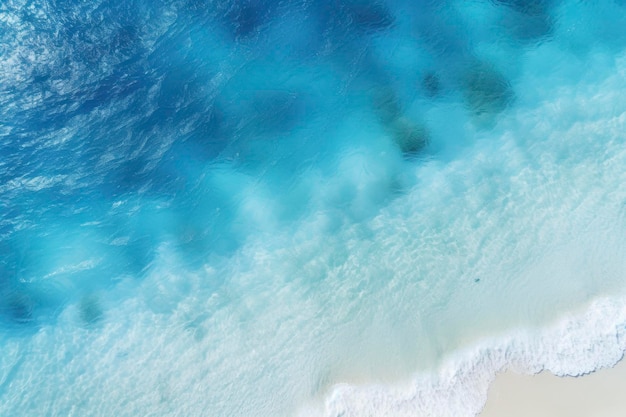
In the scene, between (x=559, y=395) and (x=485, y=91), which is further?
(x=485, y=91)

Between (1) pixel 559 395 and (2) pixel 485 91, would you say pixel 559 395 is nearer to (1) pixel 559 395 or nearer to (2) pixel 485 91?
(1) pixel 559 395

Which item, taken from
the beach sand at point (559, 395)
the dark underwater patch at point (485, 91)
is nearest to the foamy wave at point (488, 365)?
the beach sand at point (559, 395)

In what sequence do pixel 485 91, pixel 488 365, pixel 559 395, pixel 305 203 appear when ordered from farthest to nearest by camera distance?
pixel 485 91
pixel 305 203
pixel 488 365
pixel 559 395

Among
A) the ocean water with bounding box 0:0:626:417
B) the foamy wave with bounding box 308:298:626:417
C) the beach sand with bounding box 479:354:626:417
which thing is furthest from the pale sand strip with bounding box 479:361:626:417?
the ocean water with bounding box 0:0:626:417

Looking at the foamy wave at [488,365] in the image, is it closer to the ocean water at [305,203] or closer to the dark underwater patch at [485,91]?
the ocean water at [305,203]

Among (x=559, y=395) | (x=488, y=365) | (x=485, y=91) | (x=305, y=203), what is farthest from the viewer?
(x=485, y=91)

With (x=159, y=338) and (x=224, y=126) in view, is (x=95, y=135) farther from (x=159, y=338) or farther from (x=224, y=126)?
(x=159, y=338)

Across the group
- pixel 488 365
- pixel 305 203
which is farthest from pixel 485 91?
pixel 488 365
